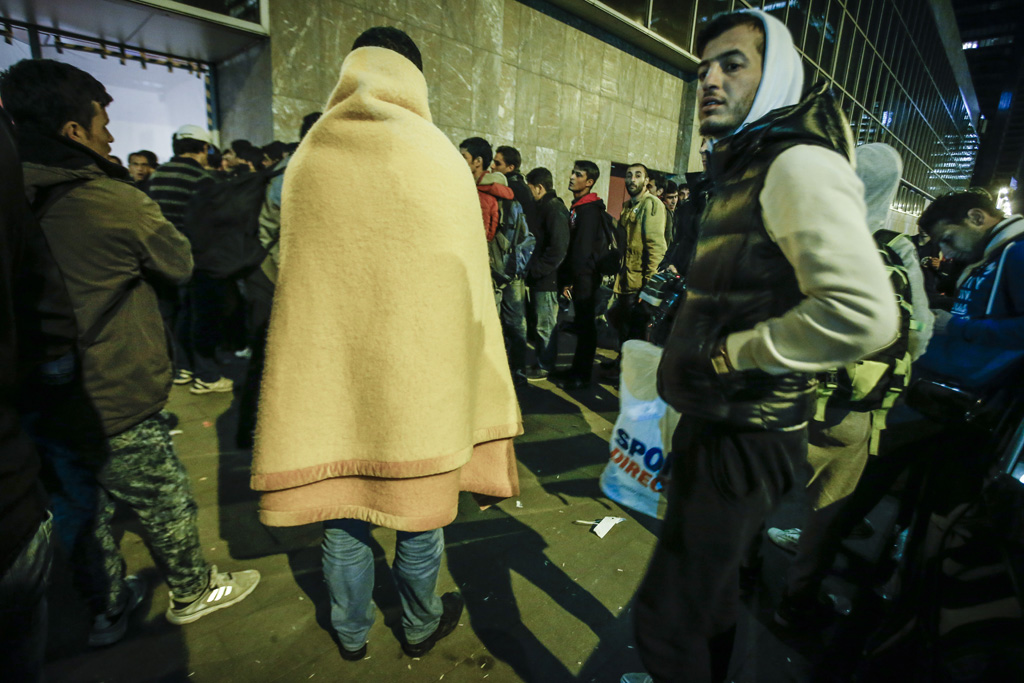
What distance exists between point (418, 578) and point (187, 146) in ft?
14.8

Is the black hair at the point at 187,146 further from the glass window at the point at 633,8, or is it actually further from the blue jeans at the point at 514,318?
the glass window at the point at 633,8

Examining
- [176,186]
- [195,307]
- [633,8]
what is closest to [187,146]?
[176,186]

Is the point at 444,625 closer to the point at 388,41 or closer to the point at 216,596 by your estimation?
the point at 216,596

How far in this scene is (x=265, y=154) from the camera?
225 inches

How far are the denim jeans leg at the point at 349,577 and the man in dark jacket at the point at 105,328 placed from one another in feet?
2.48

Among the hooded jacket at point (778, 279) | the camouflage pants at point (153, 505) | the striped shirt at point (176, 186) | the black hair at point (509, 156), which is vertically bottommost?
the camouflage pants at point (153, 505)

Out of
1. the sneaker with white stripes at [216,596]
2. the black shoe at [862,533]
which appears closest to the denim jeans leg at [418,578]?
the sneaker with white stripes at [216,596]

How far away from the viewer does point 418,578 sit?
1.89 m

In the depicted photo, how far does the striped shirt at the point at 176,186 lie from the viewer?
3961 millimetres

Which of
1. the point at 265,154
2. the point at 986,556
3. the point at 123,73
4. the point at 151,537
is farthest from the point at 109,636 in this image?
the point at 123,73

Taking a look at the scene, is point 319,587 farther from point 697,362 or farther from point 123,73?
point 123,73

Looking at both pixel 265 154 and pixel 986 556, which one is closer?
pixel 986 556

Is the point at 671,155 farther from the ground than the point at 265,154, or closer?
farther from the ground

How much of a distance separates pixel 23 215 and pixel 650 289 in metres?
2.03
